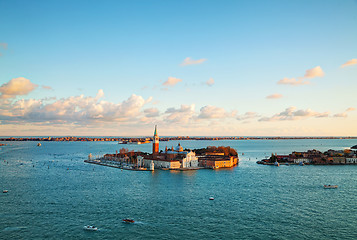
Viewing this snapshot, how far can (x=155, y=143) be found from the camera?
73.6m

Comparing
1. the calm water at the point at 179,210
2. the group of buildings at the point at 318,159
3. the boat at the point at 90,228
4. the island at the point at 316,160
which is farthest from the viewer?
the group of buildings at the point at 318,159

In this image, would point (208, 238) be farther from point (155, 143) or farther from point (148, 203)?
point (155, 143)

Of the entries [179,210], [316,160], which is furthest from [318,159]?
[179,210]

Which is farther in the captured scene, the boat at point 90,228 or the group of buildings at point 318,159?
the group of buildings at point 318,159

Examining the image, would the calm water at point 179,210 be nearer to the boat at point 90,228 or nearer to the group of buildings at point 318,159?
the boat at point 90,228

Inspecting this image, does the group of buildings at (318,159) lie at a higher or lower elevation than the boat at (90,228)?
higher

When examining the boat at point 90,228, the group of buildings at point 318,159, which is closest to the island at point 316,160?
the group of buildings at point 318,159

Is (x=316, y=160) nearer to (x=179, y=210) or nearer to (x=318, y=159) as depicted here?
(x=318, y=159)

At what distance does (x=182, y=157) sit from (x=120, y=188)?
27379mm

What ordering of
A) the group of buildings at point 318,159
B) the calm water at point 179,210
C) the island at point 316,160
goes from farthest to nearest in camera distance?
1. the group of buildings at point 318,159
2. the island at point 316,160
3. the calm water at point 179,210

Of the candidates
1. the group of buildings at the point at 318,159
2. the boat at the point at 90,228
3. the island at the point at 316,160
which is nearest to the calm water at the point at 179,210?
the boat at the point at 90,228

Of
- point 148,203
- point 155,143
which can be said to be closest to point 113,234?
point 148,203

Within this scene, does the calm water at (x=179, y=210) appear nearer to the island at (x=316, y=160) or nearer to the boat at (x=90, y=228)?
the boat at (x=90, y=228)

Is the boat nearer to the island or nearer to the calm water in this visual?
the calm water
